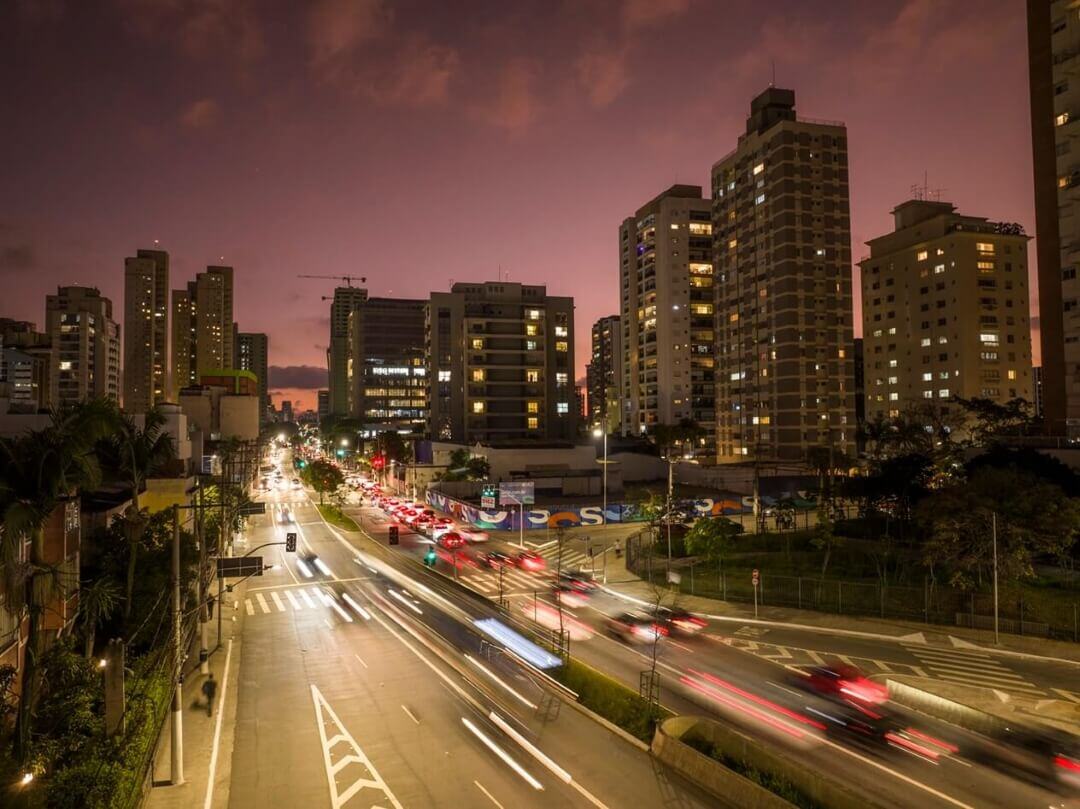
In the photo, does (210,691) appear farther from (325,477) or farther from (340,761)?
(325,477)

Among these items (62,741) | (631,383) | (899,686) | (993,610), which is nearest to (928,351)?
(631,383)

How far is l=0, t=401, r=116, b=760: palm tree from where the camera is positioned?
17328mm

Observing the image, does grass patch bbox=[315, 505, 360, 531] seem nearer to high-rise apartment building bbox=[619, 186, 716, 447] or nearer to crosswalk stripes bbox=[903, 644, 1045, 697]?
crosswalk stripes bbox=[903, 644, 1045, 697]

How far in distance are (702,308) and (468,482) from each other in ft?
273

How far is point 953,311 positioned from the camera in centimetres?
12781

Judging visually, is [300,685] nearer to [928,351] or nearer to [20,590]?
[20,590]

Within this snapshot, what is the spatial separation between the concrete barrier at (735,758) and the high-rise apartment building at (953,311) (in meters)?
121

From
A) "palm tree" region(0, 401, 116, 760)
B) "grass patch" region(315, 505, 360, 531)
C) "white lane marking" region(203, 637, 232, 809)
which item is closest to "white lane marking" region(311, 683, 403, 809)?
"white lane marking" region(203, 637, 232, 809)

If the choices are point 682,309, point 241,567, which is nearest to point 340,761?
point 241,567

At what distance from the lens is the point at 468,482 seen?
89500 millimetres

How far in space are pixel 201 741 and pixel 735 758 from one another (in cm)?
1717

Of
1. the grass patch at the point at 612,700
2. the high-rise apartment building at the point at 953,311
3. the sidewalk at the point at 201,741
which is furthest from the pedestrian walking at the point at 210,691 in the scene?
the high-rise apartment building at the point at 953,311

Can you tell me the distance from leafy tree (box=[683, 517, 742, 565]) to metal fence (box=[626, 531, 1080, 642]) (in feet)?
4.19

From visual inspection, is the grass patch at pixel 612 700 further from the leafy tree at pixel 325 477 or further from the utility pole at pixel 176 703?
the leafy tree at pixel 325 477
